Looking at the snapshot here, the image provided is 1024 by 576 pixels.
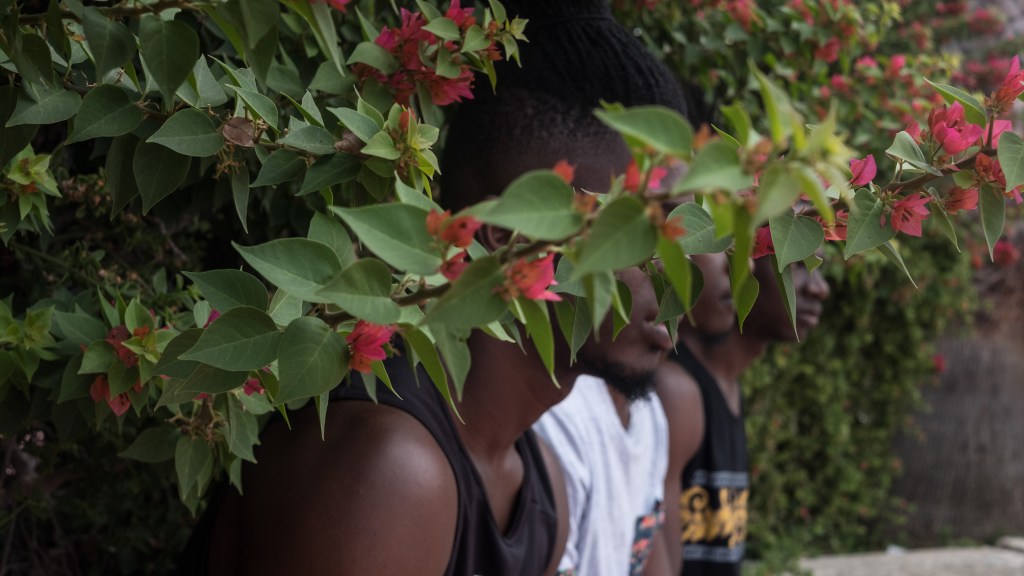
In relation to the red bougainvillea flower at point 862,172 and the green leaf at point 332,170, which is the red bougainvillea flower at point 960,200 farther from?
the green leaf at point 332,170

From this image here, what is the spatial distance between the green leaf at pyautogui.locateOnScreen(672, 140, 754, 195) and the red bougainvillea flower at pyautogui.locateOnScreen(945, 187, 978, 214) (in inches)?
18.8

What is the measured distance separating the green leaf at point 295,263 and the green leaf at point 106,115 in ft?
0.90

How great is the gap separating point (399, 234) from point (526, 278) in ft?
0.36

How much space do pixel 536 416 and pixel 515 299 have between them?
1324mm

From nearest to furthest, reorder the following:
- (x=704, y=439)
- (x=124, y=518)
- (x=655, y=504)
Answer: (x=124, y=518) → (x=655, y=504) → (x=704, y=439)

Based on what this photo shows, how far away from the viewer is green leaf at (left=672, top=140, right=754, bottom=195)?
0.71 meters

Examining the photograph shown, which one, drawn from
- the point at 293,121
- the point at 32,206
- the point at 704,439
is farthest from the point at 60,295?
the point at 704,439

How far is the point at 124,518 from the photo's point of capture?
2439 mm

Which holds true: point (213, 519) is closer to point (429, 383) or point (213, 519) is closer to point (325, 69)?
point (429, 383)

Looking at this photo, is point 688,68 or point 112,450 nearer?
point 112,450

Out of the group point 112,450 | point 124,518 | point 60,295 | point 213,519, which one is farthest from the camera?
point 124,518

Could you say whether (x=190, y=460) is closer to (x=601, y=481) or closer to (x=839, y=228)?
(x=839, y=228)

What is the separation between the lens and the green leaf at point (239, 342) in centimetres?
101

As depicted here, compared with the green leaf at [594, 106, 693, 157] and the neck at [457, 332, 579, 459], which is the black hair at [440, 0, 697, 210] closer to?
the neck at [457, 332, 579, 459]
